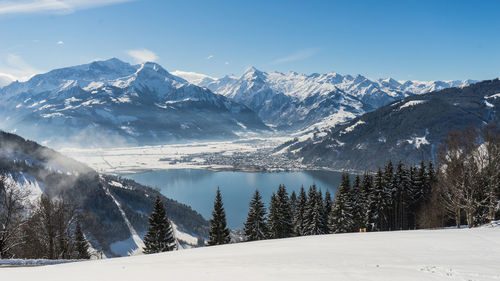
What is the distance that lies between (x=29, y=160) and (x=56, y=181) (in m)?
24.7

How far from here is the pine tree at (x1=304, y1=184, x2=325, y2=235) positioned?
48.6 metres

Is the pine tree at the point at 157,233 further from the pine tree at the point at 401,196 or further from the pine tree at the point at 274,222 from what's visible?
the pine tree at the point at 401,196

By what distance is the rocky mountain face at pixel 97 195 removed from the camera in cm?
12306

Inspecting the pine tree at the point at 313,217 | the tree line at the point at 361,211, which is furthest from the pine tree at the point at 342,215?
the pine tree at the point at 313,217

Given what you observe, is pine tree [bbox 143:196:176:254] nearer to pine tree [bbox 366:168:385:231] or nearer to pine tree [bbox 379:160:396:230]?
pine tree [bbox 366:168:385:231]

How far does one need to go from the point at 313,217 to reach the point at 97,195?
5173 inches

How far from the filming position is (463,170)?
98.2 feet

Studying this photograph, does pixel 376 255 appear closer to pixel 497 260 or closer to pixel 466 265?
pixel 466 265

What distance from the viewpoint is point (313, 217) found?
50125 millimetres

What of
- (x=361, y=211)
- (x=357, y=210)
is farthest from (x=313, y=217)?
(x=361, y=211)

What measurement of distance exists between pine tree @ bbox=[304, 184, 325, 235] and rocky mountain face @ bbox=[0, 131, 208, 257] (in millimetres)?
73735

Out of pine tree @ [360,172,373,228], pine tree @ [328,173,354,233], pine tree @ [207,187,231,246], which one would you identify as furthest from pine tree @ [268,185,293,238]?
pine tree @ [360,172,373,228]

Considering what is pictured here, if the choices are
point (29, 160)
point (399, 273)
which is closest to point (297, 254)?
point (399, 273)

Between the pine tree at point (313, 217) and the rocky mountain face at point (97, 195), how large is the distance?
73.7m
